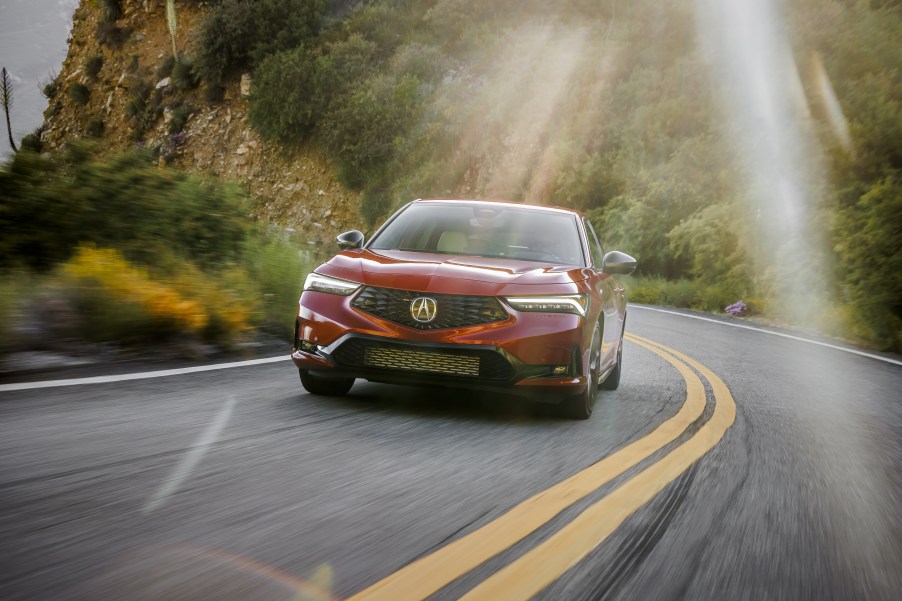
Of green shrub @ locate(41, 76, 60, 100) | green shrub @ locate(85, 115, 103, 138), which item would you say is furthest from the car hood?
green shrub @ locate(41, 76, 60, 100)

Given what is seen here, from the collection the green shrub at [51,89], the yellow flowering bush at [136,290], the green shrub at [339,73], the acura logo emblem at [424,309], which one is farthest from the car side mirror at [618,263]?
the green shrub at [51,89]

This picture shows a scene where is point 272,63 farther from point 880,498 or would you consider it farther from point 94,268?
point 880,498

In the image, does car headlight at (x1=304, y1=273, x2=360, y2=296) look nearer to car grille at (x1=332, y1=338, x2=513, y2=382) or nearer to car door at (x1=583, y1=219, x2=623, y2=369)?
car grille at (x1=332, y1=338, x2=513, y2=382)

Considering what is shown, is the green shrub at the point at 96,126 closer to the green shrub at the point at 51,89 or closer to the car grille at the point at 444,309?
the green shrub at the point at 51,89

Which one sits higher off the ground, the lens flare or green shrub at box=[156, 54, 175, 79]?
green shrub at box=[156, 54, 175, 79]

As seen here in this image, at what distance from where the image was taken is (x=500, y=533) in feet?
11.5

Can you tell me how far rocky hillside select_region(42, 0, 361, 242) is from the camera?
50750mm

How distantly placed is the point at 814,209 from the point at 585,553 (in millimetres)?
22158

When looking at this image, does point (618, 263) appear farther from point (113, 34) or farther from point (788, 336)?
point (113, 34)

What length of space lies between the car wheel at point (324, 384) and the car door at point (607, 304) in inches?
74.7

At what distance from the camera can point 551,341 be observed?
5.78 meters

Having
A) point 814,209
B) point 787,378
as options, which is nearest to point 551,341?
point 787,378

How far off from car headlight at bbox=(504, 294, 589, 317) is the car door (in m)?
0.67

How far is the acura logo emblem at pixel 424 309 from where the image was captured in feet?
18.6
